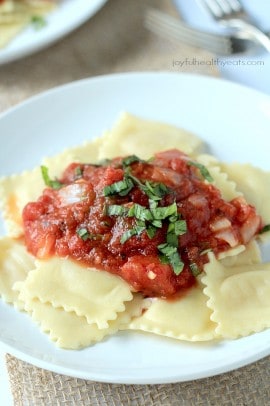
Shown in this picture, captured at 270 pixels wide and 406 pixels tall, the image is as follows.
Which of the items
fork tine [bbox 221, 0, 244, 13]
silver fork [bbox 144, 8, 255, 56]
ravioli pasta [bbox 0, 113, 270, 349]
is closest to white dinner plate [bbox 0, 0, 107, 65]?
silver fork [bbox 144, 8, 255, 56]

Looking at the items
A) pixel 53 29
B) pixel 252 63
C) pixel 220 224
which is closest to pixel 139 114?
pixel 252 63

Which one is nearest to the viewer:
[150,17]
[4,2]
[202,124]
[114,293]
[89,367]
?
[89,367]

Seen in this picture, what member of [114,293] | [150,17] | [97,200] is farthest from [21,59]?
[114,293]

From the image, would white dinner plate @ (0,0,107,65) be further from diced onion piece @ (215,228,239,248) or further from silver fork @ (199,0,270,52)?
diced onion piece @ (215,228,239,248)

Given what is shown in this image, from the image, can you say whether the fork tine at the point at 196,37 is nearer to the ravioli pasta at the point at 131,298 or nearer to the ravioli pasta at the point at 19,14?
the ravioli pasta at the point at 19,14

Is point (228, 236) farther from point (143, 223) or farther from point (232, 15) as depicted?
Result: point (232, 15)

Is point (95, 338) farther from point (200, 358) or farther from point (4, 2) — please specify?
point (4, 2)
